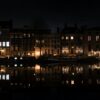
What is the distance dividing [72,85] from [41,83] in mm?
3344

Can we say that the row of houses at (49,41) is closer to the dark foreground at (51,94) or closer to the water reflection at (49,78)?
the water reflection at (49,78)

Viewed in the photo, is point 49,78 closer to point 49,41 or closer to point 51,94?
point 51,94

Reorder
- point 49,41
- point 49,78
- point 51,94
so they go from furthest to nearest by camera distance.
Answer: point 49,41
point 49,78
point 51,94

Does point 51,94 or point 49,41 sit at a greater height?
point 49,41

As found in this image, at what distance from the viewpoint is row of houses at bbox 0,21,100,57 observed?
84062 mm

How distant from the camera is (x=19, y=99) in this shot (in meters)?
24.5

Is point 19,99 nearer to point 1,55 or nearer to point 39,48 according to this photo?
point 1,55

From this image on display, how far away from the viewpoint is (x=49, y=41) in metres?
88.8

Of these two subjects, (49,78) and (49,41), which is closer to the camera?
(49,78)

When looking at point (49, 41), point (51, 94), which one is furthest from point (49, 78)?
point (49, 41)

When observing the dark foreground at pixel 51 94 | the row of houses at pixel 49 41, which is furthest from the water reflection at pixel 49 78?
the row of houses at pixel 49 41

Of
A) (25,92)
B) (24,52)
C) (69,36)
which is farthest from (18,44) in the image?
(25,92)

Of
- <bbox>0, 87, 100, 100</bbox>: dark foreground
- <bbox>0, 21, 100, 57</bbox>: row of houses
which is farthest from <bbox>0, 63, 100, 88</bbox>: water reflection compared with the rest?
<bbox>0, 21, 100, 57</bbox>: row of houses

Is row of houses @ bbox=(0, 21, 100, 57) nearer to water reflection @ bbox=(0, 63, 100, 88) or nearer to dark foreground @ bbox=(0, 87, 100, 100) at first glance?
water reflection @ bbox=(0, 63, 100, 88)
